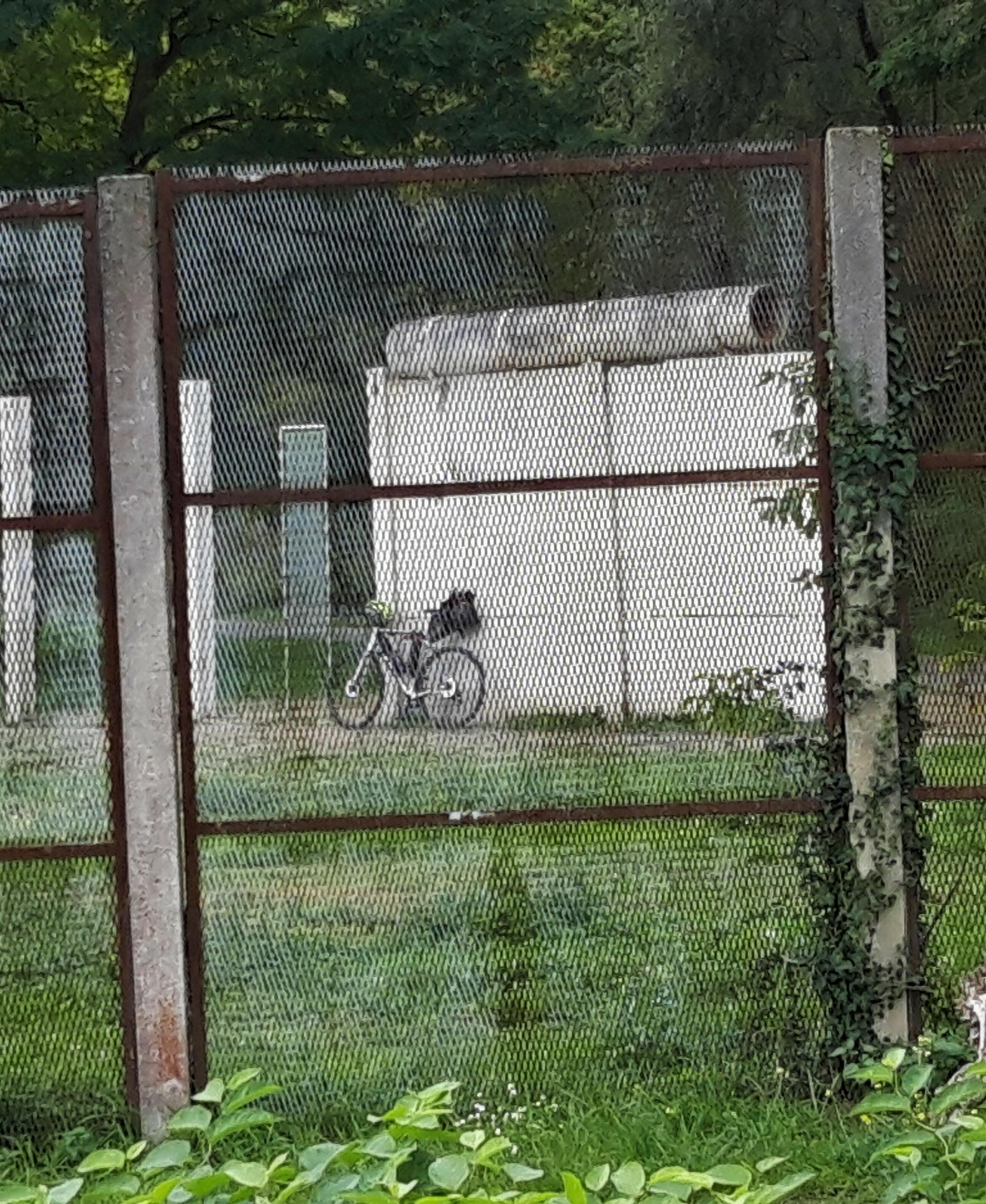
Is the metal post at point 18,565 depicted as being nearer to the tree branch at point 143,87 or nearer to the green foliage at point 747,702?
the green foliage at point 747,702

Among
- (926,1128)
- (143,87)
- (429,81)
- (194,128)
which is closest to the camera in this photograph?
(926,1128)

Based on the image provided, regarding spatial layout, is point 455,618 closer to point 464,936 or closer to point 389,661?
point 389,661

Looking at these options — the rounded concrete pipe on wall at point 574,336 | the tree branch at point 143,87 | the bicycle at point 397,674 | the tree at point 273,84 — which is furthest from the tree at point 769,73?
the bicycle at point 397,674

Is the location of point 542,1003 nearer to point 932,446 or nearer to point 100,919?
point 100,919

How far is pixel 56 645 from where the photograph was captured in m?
4.98

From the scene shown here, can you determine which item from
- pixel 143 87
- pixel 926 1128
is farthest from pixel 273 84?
pixel 926 1128

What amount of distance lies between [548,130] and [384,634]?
21.8 metres

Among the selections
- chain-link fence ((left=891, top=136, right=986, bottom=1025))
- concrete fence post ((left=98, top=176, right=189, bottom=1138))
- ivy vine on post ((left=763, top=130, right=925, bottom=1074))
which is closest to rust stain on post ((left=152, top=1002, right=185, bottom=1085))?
concrete fence post ((left=98, top=176, right=189, bottom=1138))

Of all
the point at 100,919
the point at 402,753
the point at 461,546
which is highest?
the point at 461,546

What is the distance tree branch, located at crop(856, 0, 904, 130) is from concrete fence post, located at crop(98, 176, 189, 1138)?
69.8ft

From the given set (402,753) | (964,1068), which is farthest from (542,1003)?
(964,1068)

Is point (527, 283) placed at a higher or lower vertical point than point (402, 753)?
higher

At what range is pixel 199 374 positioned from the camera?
5.00m

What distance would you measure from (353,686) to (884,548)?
4.43 ft
